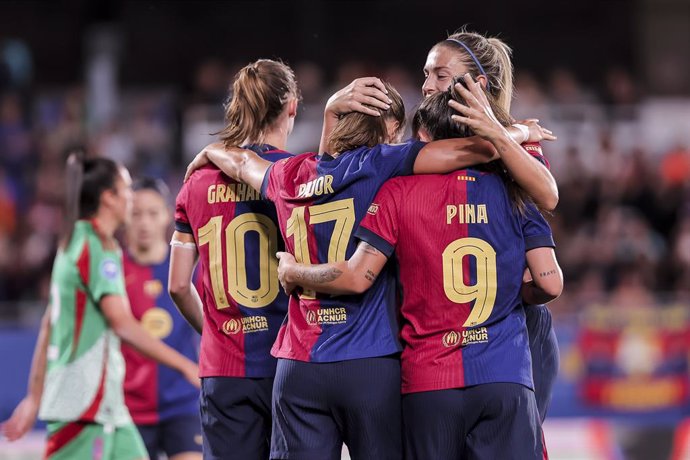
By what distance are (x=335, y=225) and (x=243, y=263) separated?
62 centimetres

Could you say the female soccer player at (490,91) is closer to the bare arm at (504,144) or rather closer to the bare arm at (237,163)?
the bare arm at (504,144)

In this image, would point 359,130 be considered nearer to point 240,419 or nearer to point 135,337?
point 240,419

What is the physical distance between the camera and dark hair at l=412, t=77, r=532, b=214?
3.89 metres

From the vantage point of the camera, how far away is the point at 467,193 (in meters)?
3.84

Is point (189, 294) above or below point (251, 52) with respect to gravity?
below

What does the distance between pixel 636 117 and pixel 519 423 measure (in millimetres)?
11473

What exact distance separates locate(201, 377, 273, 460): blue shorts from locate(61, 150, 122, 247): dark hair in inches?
57.9

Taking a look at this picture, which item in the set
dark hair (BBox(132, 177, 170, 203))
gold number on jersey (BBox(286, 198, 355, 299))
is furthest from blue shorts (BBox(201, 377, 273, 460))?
dark hair (BBox(132, 177, 170, 203))

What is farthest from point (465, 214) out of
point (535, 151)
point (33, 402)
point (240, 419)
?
point (33, 402)

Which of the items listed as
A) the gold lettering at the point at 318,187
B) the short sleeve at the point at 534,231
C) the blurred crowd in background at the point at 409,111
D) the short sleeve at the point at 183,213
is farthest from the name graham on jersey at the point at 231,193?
the blurred crowd in background at the point at 409,111

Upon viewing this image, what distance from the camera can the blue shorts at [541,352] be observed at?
4.32m

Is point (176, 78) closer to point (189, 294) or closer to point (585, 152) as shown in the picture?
point (585, 152)

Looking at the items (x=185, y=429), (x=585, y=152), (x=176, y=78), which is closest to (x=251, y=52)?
(x=176, y=78)

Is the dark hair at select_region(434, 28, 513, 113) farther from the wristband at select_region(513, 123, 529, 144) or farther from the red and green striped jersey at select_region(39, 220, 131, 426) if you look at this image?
the red and green striped jersey at select_region(39, 220, 131, 426)
